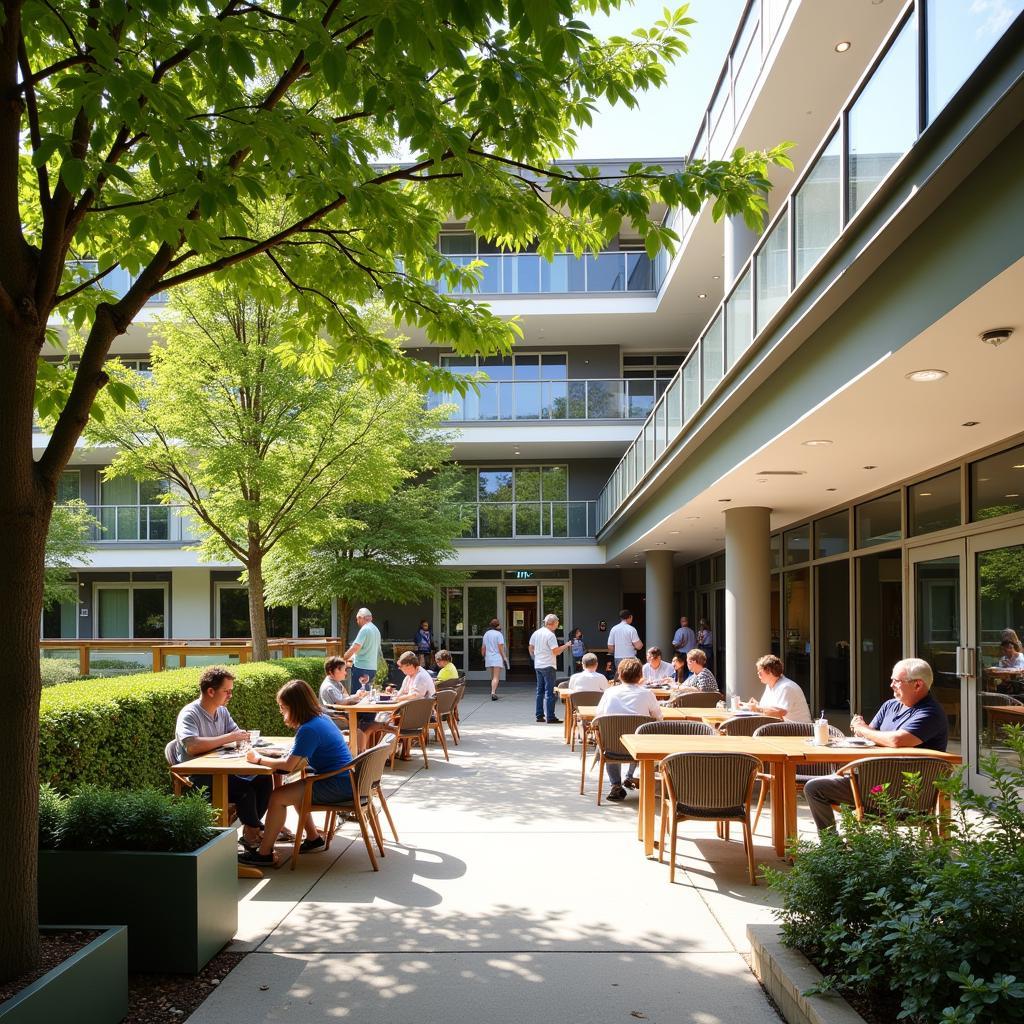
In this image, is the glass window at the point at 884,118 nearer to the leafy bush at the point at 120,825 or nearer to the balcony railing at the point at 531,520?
the leafy bush at the point at 120,825

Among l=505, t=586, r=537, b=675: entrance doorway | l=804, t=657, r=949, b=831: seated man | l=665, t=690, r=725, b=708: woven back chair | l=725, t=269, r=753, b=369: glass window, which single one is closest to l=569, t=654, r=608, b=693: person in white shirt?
l=665, t=690, r=725, b=708: woven back chair

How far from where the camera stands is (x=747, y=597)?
→ 13344mm

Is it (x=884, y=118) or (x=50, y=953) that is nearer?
(x=50, y=953)

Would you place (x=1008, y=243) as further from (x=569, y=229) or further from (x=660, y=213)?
(x=660, y=213)

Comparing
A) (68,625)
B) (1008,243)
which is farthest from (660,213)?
(1008,243)

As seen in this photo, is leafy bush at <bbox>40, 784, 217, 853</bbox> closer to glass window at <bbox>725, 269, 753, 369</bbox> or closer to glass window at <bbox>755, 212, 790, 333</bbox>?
glass window at <bbox>755, 212, 790, 333</bbox>

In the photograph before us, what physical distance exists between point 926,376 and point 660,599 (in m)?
16.0

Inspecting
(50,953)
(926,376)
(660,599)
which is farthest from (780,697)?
(660,599)

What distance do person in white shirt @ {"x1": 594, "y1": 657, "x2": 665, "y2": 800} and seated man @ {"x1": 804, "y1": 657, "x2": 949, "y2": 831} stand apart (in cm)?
208

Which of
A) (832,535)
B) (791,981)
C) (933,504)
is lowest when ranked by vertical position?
(791,981)

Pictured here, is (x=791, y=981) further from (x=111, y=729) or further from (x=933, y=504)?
(x=933, y=504)

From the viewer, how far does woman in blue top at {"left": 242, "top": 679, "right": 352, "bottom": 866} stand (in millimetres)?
6559

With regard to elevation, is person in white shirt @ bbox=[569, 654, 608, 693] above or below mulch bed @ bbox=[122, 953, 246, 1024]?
above

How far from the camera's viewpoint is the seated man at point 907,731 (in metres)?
6.84
